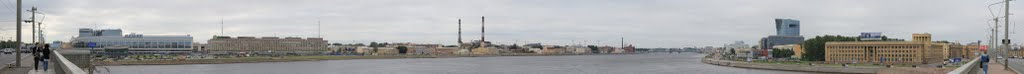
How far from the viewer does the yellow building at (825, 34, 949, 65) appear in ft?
207

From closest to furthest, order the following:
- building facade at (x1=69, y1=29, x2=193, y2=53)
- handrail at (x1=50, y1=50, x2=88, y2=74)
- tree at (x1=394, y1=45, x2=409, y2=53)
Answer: handrail at (x1=50, y1=50, x2=88, y2=74)
building facade at (x1=69, y1=29, x2=193, y2=53)
tree at (x1=394, y1=45, x2=409, y2=53)

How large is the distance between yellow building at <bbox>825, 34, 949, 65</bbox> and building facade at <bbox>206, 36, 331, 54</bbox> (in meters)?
58.5

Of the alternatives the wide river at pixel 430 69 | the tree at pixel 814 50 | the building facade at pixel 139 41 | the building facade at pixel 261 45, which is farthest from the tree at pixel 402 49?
the tree at pixel 814 50

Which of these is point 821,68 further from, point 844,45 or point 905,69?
point 844,45

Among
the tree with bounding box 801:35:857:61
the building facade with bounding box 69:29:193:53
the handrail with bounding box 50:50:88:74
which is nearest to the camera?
the handrail with bounding box 50:50:88:74

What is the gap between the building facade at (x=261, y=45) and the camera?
320ft

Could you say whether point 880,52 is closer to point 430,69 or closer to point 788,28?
point 430,69

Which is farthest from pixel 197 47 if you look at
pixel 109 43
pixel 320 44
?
pixel 109 43

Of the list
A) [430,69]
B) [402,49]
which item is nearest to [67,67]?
[430,69]

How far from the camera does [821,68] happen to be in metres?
54.9

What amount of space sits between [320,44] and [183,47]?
19067mm

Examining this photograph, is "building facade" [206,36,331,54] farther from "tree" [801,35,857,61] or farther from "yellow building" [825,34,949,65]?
"yellow building" [825,34,949,65]

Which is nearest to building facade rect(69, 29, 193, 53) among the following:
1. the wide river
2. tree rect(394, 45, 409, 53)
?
the wide river

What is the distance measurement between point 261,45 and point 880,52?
6326 centimetres
